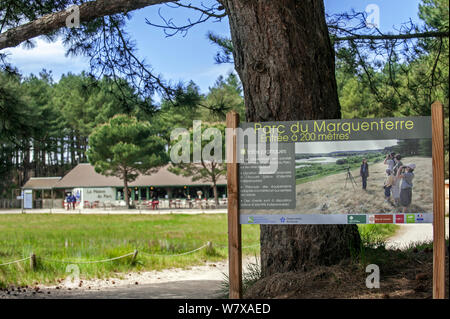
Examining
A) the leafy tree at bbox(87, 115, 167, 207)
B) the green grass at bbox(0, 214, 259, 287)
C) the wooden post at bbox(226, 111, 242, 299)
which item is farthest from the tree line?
the wooden post at bbox(226, 111, 242, 299)

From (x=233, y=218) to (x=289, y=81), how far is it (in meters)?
1.61

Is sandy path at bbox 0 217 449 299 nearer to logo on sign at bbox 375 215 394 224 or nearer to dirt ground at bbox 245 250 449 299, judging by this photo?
dirt ground at bbox 245 250 449 299

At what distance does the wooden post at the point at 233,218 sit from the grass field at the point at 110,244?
2.40m

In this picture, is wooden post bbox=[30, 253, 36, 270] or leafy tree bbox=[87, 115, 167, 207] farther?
leafy tree bbox=[87, 115, 167, 207]

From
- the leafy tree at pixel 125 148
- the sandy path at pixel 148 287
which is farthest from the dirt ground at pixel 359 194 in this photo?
the leafy tree at pixel 125 148

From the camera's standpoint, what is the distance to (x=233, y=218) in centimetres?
431

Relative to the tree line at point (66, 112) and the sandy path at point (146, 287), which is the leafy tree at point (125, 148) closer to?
the tree line at point (66, 112)

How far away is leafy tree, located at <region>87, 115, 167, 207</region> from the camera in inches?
1309

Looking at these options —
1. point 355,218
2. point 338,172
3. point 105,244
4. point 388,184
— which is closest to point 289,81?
point 338,172

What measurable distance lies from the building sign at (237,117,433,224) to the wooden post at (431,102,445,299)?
1.9 inches

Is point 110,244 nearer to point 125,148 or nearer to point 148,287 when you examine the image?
point 148,287

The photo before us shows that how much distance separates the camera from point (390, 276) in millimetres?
4902
